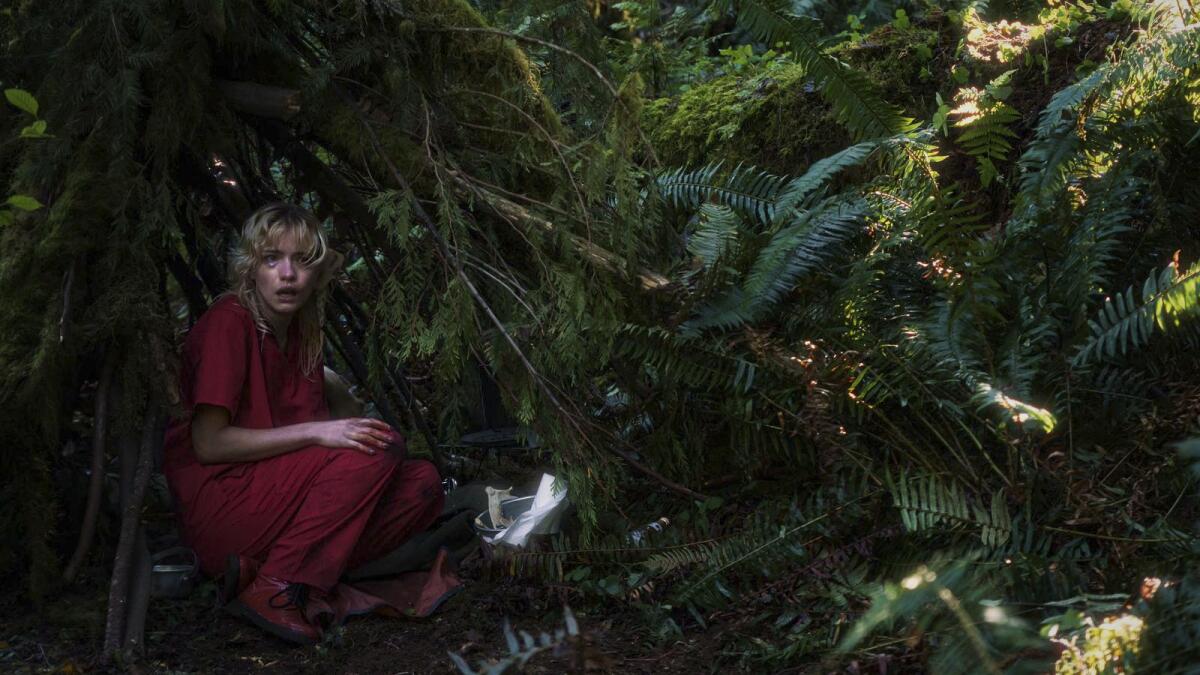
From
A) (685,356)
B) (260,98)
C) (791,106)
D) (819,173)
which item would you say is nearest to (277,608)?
(685,356)

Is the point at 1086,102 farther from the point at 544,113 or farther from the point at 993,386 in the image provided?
the point at 544,113

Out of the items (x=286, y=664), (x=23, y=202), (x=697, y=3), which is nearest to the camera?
(x=23, y=202)

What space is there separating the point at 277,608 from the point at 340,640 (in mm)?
256

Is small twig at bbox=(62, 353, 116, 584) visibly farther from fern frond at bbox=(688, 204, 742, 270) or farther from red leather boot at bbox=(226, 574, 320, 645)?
fern frond at bbox=(688, 204, 742, 270)

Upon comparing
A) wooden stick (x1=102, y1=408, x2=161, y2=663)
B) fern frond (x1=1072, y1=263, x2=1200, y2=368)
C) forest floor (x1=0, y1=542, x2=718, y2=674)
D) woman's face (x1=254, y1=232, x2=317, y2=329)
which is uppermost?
woman's face (x1=254, y1=232, x2=317, y2=329)

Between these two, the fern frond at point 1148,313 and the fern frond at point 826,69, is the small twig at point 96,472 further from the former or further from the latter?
the fern frond at point 1148,313

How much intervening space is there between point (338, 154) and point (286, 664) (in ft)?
5.87

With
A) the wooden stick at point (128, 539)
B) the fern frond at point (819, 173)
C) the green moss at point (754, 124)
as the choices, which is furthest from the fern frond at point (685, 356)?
the wooden stick at point (128, 539)

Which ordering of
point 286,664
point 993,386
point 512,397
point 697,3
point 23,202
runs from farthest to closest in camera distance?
point 697,3, point 512,397, point 286,664, point 993,386, point 23,202

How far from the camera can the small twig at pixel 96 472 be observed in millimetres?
3582

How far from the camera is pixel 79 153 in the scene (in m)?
3.41

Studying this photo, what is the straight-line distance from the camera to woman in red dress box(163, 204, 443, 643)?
379 centimetres

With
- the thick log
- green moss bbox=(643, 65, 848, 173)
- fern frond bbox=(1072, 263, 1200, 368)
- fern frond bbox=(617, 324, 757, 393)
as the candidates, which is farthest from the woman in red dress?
fern frond bbox=(1072, 263, 1200, 368)

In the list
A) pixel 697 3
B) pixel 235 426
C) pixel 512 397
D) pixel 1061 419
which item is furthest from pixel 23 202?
pixel 697 3
